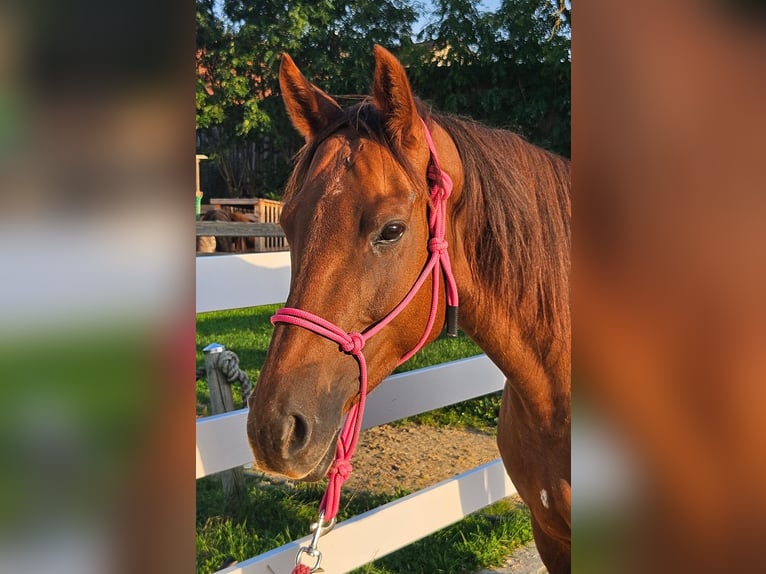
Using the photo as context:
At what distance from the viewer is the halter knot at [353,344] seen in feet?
4.40

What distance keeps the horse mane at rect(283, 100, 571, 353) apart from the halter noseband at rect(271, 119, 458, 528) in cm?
12

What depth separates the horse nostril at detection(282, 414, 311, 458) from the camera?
124cm

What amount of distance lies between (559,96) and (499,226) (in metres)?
4.80

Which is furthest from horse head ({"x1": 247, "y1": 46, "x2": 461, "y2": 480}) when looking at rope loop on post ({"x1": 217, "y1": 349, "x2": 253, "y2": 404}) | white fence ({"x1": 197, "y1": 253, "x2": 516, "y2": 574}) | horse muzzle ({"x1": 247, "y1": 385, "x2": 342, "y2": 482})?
rope loop on post ({"x1": 217, "y1": 349, "x2": 253, "y2": 404})

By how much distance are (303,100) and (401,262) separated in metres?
0.54

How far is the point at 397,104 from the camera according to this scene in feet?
4.86

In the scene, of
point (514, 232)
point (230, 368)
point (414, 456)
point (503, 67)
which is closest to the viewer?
point (514, 232)

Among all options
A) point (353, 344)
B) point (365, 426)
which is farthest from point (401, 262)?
point (365, 426)

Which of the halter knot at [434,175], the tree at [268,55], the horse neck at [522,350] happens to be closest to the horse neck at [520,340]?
the horse neck at [522,350]

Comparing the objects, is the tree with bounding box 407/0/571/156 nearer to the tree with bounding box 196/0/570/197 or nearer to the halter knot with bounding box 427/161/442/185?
the tree with bounding box 196/0/570/197

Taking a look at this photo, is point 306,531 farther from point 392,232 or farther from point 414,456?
point 392,232

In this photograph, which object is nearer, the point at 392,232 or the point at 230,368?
the point at 392,232
